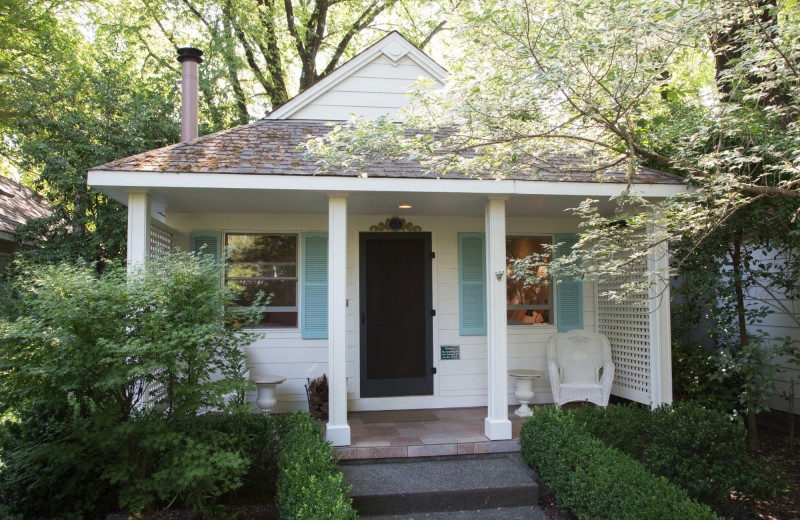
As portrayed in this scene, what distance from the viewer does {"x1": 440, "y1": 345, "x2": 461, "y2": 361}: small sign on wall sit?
273 inches

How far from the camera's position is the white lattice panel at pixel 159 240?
5495 mm

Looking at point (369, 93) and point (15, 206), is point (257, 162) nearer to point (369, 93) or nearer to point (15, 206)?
point (369, 93)

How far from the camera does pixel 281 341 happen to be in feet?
21.7

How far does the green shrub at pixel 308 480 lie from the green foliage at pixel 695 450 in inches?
90.8

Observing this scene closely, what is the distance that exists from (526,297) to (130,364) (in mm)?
4947

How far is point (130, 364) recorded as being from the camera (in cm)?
382

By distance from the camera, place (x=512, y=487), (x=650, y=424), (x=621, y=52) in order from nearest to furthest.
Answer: (x=621, y=52) < (x=512, y=487) < (x=650, y=424)

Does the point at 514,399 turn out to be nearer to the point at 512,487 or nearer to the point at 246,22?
the point at 512,487

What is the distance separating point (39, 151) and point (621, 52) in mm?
7580

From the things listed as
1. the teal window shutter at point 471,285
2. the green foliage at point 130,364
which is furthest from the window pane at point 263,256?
the green foliage at point 130,364

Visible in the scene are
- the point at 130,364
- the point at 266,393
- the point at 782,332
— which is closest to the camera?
the point at 130,364

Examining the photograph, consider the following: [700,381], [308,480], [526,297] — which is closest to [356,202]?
[526,297]

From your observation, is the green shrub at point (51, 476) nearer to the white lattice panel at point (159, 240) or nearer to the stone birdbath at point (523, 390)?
the white lattice panel at point (159, 240)

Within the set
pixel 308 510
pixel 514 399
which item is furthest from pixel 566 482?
pixel 514 399
